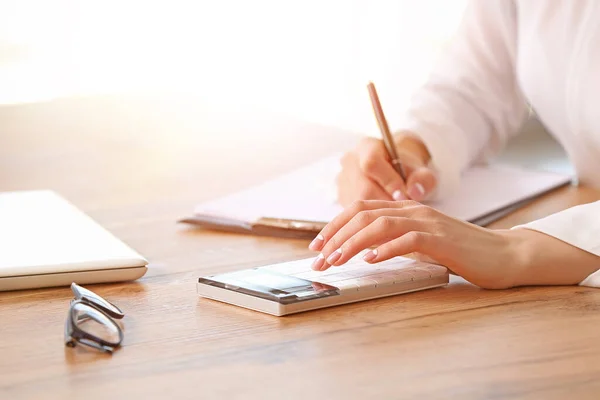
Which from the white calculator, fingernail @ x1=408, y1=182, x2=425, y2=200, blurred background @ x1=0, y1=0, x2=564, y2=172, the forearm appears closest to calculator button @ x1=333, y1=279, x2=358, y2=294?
the white calculator

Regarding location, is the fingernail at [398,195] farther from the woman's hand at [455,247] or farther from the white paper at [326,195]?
the woman's hand at [455,247]

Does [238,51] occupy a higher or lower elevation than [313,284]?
higher

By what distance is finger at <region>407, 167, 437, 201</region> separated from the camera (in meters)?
1.49

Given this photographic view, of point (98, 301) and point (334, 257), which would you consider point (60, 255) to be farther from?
point (334, 257)

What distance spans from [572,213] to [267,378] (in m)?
0.49

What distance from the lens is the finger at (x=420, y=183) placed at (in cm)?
149

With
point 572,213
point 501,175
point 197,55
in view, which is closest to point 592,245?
point 572,213

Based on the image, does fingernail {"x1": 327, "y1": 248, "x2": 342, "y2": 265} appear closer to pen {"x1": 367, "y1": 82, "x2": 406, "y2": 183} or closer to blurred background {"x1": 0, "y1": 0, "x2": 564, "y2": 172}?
pen {"x1": 367, "y1": 82, "x2": 406, "y2": 183}

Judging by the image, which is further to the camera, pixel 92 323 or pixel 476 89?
pixel 476 89

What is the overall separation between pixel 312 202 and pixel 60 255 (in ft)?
1.46

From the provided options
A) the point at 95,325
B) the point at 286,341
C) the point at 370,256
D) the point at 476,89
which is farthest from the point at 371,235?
the point at 476,89

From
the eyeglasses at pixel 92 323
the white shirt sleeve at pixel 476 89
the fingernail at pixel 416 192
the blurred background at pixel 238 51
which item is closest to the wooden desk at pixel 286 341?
the eyeglasses at pixel 92 323

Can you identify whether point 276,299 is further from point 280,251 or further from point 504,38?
Answer: point 504,38

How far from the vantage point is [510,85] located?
1.96 meters
